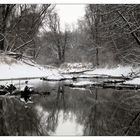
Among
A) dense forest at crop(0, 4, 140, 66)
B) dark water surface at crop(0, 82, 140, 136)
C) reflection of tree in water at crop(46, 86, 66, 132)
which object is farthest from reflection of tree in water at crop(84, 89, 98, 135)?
dense forest at crop(0, 4, 140, 66)

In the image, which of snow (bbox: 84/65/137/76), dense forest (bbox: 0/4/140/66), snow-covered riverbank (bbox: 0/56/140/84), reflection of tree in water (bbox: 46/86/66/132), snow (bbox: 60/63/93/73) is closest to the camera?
reflection of tree in water (bbox: 46/86/66/132)

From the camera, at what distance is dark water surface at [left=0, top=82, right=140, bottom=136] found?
5539mm

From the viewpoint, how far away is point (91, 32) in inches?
890

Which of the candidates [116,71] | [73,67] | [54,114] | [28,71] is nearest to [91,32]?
[116,71]

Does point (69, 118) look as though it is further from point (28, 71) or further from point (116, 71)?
point (116, 71)

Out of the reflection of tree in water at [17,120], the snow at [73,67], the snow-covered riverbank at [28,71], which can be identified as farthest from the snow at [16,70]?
the snow at [73,67]

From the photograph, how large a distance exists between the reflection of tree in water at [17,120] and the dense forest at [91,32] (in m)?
4.69

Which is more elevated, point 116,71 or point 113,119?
point 116,71

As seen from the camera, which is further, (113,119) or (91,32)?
(91,32)

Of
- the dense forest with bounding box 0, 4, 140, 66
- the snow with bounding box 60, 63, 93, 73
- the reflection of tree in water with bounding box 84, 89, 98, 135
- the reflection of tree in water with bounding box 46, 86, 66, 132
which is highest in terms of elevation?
the dense forest with bounding box 0, 4, 140, 66

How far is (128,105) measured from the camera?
879 cm

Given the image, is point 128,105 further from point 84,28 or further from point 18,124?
point 84,28

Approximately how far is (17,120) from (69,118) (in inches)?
50.4

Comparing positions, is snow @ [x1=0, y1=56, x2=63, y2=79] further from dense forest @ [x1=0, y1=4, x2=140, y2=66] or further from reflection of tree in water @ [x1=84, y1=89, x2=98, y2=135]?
reflection of tree in water @ [x1=84, y1=89, x2=98, y2=135]
